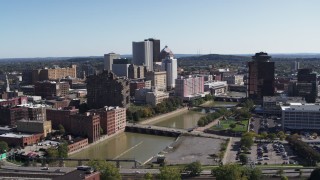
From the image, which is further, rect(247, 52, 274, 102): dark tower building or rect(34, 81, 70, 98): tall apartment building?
rect(34, 81, 70, 98): tall apartment building

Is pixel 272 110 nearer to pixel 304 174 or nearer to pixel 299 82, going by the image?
pixel 299 82

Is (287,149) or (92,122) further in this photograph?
(92,122)

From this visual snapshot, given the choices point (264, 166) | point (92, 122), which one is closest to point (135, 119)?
point (92, 122)

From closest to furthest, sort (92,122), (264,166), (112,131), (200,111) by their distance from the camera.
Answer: (264,166) < (92,122) < (112,131) < (200,111)

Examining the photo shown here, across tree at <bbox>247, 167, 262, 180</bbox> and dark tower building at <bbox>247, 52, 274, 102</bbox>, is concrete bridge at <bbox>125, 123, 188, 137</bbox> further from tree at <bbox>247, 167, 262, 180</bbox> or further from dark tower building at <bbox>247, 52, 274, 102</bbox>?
dark tower building at <bbox>247, 52, 274, 102</bbox>

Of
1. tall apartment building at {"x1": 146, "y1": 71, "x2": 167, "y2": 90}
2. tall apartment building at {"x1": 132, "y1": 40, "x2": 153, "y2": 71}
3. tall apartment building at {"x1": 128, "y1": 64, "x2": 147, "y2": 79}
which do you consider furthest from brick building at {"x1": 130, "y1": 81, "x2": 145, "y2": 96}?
tall apartment building at {"x1": 132, "y1": 40, "x2": 153, "y2": 71}

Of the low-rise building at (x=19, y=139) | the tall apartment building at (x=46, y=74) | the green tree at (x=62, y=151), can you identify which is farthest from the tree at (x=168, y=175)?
the tall apartment building at (x=46, y=74)
